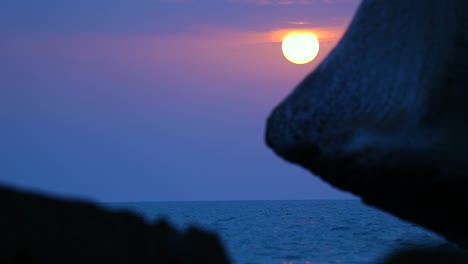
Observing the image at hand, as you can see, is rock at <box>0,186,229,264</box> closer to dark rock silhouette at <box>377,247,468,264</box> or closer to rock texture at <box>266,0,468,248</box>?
dark rock silhouette at <box>377,247,468,264</box>

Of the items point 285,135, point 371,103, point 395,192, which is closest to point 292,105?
point 285,135

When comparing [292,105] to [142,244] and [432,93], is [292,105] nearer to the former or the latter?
[432,93]

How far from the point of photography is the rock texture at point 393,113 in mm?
13578

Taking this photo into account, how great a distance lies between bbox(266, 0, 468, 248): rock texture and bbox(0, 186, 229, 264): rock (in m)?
7.11

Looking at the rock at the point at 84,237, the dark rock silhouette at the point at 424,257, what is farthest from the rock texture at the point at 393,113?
the rock at the point at 84,237

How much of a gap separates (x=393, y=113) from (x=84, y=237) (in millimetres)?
8596

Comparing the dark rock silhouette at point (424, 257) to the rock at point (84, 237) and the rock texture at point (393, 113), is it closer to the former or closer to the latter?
the rock at point (84, 237)

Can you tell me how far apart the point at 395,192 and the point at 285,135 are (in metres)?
2.51

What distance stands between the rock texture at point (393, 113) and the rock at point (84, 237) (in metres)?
7.11

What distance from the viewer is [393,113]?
45.6 feet

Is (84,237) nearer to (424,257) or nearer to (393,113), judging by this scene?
(424,257)

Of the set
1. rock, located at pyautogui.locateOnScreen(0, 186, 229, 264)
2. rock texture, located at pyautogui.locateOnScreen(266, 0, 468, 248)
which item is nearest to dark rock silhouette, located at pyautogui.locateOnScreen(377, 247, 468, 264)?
rock, located at pyautogui.locateOnScreen(0, 186, 229, 264)

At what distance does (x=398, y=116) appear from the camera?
1381cm

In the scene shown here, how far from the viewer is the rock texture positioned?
13578 millimetres
